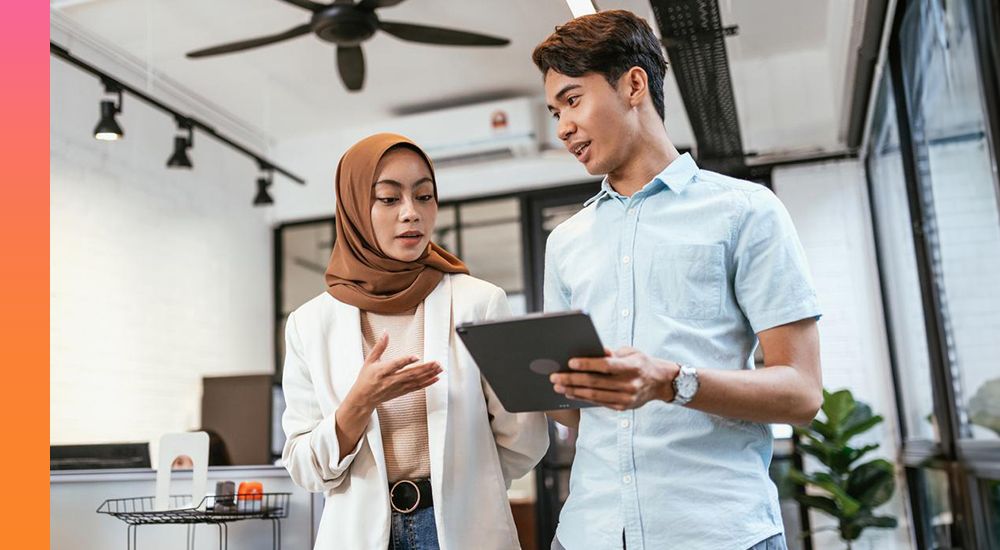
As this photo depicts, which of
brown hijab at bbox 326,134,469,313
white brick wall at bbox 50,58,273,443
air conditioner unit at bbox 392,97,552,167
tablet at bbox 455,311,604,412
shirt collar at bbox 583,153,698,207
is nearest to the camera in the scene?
tablet at bbox 455,311,604,412

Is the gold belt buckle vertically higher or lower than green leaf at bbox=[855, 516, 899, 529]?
higher

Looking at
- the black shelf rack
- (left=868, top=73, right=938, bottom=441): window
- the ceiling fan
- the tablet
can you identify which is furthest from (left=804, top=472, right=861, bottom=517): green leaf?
the tablet

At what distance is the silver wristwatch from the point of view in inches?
39.7

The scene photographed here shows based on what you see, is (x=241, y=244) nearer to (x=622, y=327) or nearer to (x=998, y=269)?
(x=998, y=269)

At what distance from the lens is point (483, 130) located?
5406mm

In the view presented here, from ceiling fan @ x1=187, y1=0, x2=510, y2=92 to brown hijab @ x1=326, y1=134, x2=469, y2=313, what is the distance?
2.06 metres

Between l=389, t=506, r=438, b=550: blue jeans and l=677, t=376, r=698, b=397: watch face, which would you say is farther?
l=389, t=506, r=438, b=550: blue jeans

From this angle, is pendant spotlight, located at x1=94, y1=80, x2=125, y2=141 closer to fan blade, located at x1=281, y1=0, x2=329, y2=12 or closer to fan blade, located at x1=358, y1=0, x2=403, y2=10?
fan blade, located at x1=281, y1=0, x2=329, y2=12

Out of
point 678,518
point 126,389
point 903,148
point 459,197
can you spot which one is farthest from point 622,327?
point 459,197

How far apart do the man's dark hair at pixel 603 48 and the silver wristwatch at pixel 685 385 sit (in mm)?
434

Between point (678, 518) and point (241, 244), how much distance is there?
5.17 metres

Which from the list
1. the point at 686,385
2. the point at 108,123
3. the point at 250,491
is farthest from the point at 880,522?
the point at 108,123

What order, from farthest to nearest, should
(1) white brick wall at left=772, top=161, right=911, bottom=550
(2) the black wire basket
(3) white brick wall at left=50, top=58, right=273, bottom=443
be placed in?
(1) white brick wall at left=772, top=161, right=911, bottom=550 → (3) white brick wall at left=50, top=58, right=273, bottom=443 → (2) the black wire basket

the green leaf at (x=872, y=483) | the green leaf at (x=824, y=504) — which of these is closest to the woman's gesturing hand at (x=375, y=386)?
the green leaf at (x=824, y=504)
